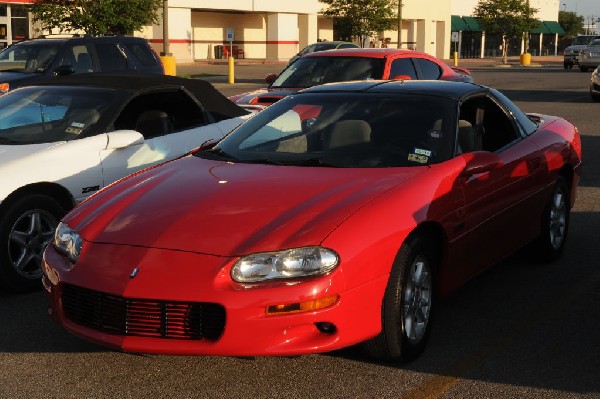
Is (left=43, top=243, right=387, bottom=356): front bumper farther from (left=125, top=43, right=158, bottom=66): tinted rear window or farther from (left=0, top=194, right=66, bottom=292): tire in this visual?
(left=125, top=43, right=158, bottom=66): tinted rear window

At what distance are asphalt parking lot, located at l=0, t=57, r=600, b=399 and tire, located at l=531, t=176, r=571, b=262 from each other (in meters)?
0.58

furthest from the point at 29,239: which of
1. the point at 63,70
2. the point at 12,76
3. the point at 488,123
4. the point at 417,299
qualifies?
the point at 12,76

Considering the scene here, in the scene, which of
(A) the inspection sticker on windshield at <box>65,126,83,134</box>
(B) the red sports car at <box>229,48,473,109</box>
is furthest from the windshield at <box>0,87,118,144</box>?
(B) the red sports car at <box>229,48,473,109</box>

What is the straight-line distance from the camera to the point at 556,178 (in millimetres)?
6977

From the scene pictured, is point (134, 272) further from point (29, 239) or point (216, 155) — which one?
point (29, 239)

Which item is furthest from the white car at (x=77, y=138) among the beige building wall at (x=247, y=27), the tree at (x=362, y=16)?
the beige building wall at (x=247, y=27)

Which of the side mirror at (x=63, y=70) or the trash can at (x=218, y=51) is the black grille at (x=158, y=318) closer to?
the side mirror at (x=63, y=70)

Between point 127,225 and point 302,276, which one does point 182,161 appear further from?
point 302,276

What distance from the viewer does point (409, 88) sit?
6215 millimetres

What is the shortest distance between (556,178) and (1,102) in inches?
173

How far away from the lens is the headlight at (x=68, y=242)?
4.84 meters

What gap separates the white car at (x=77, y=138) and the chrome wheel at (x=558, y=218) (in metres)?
2.57

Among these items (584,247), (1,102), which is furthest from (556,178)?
(1,102)

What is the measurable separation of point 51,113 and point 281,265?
3.68 meters
